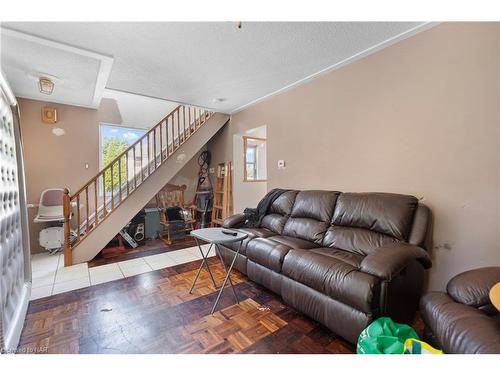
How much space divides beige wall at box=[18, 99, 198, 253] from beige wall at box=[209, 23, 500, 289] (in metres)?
3.97

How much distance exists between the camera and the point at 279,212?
3068 millimetres

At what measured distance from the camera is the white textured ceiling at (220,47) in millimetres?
1937

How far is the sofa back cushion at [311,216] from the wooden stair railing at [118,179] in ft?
8.45

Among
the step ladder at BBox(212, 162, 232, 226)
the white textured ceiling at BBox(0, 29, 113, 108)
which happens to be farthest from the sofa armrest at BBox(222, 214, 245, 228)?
the white textured ceiling at BBox(0, 29, 113, 108)

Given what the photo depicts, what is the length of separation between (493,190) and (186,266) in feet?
10.5

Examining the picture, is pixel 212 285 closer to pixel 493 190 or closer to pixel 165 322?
pixel 165 322

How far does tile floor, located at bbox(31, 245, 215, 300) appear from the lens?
2.45 meters

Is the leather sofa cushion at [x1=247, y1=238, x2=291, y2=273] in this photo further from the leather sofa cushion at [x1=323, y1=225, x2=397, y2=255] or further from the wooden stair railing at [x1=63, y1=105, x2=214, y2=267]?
the wooden stair railing at [x1=63, y1=105, x2=214, y2=267]

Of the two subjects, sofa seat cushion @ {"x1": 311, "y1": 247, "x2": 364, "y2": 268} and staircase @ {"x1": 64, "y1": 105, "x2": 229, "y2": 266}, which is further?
staircase @ {"x1": 64, "y1": 105, "x2": 229, "y2": 266}

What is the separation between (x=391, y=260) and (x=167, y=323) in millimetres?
1783

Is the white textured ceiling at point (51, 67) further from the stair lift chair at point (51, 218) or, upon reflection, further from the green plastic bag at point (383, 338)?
the green plastic bag at point (383, 338)

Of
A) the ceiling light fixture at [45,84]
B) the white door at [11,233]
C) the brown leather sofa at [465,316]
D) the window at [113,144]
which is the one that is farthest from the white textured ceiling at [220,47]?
the brown leather sofa at [465,316]

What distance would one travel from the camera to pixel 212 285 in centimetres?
246
